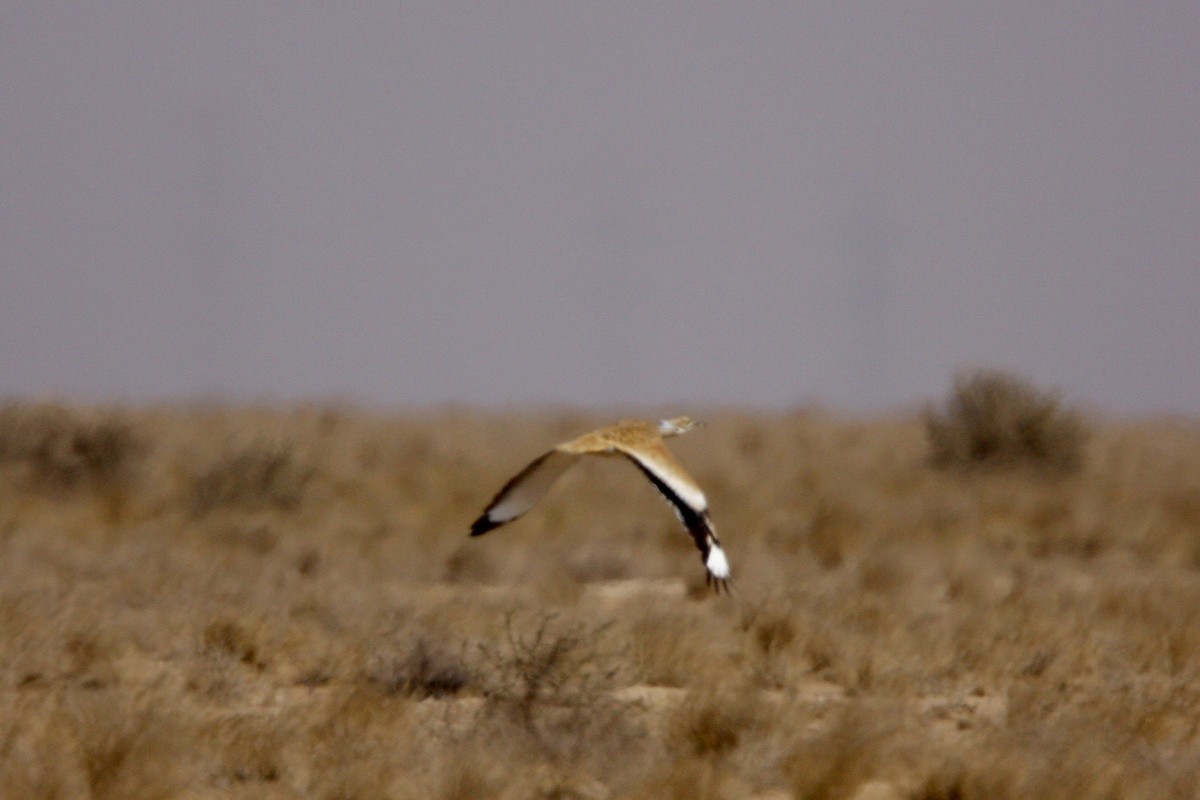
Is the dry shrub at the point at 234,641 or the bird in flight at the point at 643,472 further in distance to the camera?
the dry shrub at the point at 234,641

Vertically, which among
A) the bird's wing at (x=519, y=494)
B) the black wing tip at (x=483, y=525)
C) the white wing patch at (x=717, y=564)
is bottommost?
the white wing patch at (x=717, y=564)

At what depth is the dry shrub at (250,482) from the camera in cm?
1503

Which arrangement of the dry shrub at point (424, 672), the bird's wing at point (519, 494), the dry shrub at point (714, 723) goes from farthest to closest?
the dry shrub at point (424, 672) < the dry shrub at point (714, 723) < the bird's wing at point (519, 494)

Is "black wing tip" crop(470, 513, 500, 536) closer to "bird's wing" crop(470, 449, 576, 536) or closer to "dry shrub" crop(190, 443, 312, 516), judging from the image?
"bird's wing" crop(470, 449, 576, 536)

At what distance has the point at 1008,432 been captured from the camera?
62.7ft

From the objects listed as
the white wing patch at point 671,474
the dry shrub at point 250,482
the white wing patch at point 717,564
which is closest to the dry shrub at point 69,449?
the dry shrub at point 250,482

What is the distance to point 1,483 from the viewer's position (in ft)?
50.9

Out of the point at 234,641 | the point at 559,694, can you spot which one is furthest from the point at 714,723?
the point at 234,641

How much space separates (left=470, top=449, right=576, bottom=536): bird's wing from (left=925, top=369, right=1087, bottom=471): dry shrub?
42.5 ft

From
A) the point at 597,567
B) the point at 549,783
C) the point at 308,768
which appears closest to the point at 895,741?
the point at 549,783

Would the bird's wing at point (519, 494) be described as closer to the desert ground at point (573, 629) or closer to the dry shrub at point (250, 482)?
the desert ground at point (573, 629)

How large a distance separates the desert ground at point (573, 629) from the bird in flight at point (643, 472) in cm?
87

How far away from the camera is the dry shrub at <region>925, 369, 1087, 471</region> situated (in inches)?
753

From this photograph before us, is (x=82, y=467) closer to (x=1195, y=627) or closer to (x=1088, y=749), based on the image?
(x=1195, y=627)
